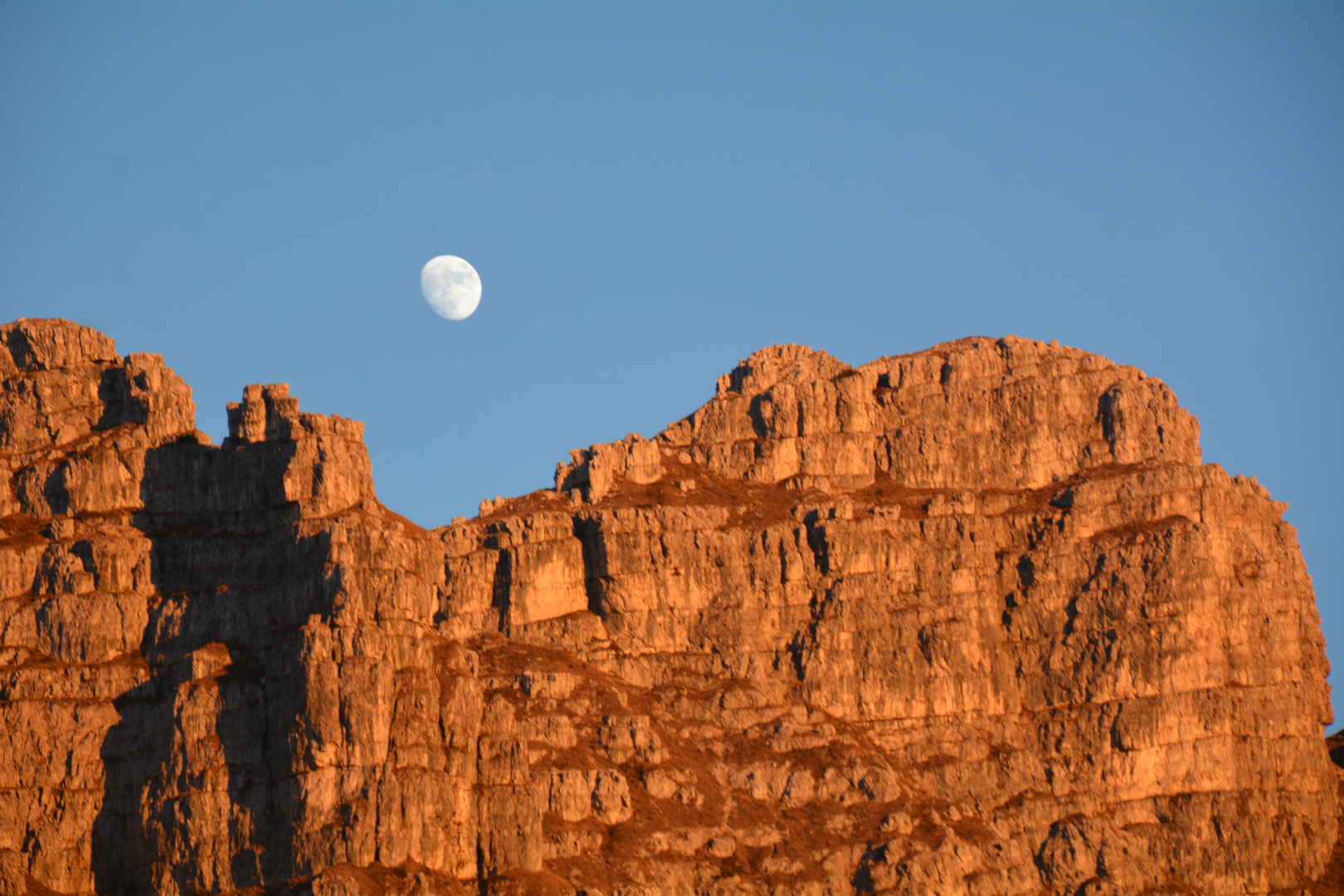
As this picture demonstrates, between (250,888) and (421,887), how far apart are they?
13629mm

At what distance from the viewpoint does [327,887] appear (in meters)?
196

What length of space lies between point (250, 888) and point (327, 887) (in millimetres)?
7672

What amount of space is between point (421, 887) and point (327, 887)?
7825 millimetres

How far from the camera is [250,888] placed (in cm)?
19975

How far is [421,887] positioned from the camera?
200m
